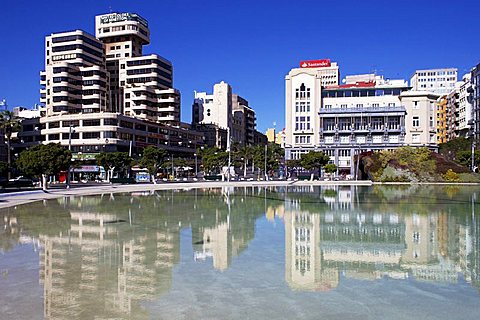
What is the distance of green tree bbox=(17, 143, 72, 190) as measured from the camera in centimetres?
4822

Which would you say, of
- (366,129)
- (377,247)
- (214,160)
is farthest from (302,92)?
(377,247)

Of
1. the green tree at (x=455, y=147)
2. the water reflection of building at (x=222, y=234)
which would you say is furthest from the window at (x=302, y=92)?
the water reflection of building at (x=222, y=234)

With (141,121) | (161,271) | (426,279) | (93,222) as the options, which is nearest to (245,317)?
(161,271)

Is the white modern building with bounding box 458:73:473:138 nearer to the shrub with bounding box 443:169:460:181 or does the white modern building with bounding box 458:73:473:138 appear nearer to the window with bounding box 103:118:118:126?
the shrub with bounding box 443:169:460:181

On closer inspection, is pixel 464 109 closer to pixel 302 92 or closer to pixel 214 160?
pixel 302 92

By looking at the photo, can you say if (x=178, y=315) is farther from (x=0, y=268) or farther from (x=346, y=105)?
(x=346, y=105)

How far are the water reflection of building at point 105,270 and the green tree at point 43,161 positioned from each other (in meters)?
31.2

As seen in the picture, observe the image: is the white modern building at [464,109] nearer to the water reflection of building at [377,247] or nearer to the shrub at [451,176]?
the shrub at [451,176]

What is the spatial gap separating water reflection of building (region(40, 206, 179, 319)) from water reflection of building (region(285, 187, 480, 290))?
394cm

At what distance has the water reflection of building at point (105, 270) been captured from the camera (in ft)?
31.4

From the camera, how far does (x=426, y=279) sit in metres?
11.8

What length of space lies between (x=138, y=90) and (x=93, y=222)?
97014mm

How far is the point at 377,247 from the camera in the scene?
53.4 ft

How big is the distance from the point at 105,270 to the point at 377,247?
9.62 metres
